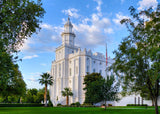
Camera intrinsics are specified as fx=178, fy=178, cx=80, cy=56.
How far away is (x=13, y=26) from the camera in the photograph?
12680 millimetres

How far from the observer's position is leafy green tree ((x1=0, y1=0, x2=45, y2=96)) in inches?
462

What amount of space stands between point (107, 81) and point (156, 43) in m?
21.1

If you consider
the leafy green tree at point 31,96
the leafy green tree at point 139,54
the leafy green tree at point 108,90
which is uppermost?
→ the leafy green tree at point 139,54

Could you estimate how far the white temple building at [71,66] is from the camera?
65.2 metres

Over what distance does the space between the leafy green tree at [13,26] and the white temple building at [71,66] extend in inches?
2022

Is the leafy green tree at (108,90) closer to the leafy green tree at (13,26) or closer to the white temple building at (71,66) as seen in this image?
the leafy green tree at (13,26)

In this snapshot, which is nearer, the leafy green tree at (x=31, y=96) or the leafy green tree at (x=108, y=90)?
the leafy green tree at (x=108, y=90)

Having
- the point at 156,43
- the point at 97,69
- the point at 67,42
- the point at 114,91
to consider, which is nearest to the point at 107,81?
the point at 114,91

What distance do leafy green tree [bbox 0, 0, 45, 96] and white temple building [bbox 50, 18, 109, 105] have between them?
51.4 meters

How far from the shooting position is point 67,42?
74438 millimetres

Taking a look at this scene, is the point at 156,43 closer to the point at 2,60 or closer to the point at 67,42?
the point at 2,60

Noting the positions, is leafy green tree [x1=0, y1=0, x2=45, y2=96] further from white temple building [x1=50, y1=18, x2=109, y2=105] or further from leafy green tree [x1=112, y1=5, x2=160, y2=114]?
white temple building [x1=50, y1=18, x2=109, y2=105]

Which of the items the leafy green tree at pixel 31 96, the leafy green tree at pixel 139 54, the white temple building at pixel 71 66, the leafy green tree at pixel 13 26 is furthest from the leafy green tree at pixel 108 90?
the leafy green tree at pixel 31 96

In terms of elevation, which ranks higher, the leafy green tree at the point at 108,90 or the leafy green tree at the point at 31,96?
the leafy green tree at the point at 108,90
